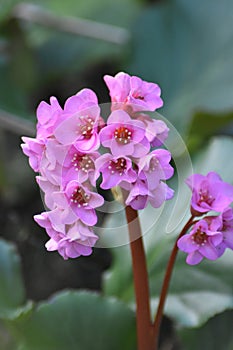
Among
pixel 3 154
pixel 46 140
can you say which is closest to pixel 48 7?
pixel 3 154

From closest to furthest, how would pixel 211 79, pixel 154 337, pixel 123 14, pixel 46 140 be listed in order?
1. pixel 46 140
2. pixel 154 337
3. pixel 211 79
4. pixel 123 14

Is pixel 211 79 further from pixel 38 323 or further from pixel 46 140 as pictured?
pixel 46 140

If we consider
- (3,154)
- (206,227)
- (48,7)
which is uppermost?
(206,227)

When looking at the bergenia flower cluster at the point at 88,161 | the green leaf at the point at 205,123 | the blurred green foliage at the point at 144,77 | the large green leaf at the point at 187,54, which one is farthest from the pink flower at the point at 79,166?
the large green leaf at the point at 187,54

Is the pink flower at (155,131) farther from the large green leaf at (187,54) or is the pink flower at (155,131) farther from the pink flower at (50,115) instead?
the large green leaf at (187,54)

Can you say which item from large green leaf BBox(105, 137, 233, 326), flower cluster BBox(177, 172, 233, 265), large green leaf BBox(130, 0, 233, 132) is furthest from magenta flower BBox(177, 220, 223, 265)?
large green leaf BBox(130, 0, 233, 132)

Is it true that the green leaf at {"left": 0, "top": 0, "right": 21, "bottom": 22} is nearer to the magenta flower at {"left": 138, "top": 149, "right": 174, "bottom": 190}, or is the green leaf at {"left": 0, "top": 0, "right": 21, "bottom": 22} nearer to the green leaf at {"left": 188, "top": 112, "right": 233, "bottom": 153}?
the green leaf at {"left": 188, "top": 112, "right": 233, "bottom": 153}

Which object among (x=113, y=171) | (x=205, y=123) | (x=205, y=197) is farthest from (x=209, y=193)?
(x=205, y=123)
